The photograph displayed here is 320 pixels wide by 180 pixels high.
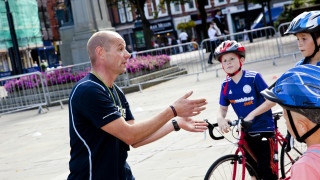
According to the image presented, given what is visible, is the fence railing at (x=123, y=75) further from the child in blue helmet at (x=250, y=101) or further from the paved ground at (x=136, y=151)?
the child in blue helmet at (x=250, y=101)

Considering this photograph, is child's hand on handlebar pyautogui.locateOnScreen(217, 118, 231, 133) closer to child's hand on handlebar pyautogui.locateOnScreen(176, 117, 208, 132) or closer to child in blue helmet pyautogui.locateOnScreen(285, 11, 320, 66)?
child's hand on handlebar pyautogui.locateOnScreen(176, 117, 208, 132)

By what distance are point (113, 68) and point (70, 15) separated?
1654cm

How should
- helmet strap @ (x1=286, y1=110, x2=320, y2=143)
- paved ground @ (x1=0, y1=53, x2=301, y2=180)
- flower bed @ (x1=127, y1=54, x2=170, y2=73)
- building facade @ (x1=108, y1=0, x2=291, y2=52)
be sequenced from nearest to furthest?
helmet strap @ (x1=286, y1=110, x2=320, y2=143) → paved ground @ (x1=0, y1=53, x2=301, y2=180) → flower bed @ (x1=127, y1=54, x2=170, y2=73) → building facade @ (x1=108, y1=0, x2=291, y2=52)

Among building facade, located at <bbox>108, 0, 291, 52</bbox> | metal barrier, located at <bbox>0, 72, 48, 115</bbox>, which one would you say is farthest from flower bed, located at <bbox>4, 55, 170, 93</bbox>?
building facade, located at <bbox>108, 0, 291, 52</bbox>

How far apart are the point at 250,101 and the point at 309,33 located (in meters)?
0.78

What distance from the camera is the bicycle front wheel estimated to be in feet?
12.9

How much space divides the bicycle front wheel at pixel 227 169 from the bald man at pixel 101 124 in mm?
1026

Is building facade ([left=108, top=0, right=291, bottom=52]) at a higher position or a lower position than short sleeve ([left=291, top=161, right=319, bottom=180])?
higher

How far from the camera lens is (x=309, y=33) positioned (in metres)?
3.97

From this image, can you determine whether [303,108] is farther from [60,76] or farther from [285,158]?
[60,76]

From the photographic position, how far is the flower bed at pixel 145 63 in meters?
16.6

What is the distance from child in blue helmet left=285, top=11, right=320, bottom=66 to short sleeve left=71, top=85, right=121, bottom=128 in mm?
1864

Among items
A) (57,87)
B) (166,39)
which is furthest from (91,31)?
(166,39)

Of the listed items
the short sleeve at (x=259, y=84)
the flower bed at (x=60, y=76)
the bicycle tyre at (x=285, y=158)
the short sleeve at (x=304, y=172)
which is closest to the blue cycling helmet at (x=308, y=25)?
the short sleeve at (x=259, y=84)
